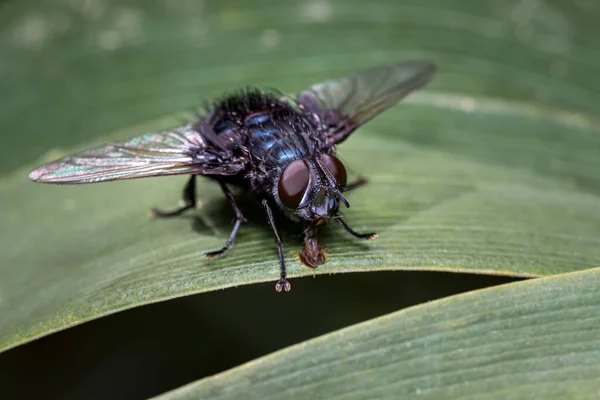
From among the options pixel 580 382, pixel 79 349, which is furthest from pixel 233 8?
pixel 580 382

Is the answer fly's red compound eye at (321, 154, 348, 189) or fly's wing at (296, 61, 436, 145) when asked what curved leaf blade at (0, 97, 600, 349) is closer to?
fly's red compound eye at (321, 154, 348, 189)

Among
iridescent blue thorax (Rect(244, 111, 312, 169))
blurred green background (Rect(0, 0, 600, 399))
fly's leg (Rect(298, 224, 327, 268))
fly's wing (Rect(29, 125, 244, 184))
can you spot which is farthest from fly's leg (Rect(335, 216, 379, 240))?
blurred green background (Rect(0, 0, 600, 399))

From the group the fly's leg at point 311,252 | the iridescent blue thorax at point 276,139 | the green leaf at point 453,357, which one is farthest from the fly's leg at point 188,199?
the green leaf at point 453,357

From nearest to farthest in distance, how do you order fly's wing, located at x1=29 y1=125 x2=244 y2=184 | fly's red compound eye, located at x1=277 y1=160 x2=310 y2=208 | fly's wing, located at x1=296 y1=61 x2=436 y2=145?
fly's red compound eye, located at x1=277 y1=160 x2=310 y2=208 < fly's wing, located at x1=29 y1=125 x2=244 y2=184 < fly's wing, located at x1=296 y1=61 x2=436 y2=145

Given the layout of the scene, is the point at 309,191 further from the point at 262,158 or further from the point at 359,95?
the point at 359,95

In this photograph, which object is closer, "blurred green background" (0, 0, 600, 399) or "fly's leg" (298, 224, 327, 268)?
"fly's leg" (298, 224, 327, 268)

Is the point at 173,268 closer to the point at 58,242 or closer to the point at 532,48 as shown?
the point at 58,242

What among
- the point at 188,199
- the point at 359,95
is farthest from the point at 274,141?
the point at 359,95

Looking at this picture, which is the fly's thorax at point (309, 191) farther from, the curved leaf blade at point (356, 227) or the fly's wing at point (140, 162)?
the fly's wing at point (140, 162)
